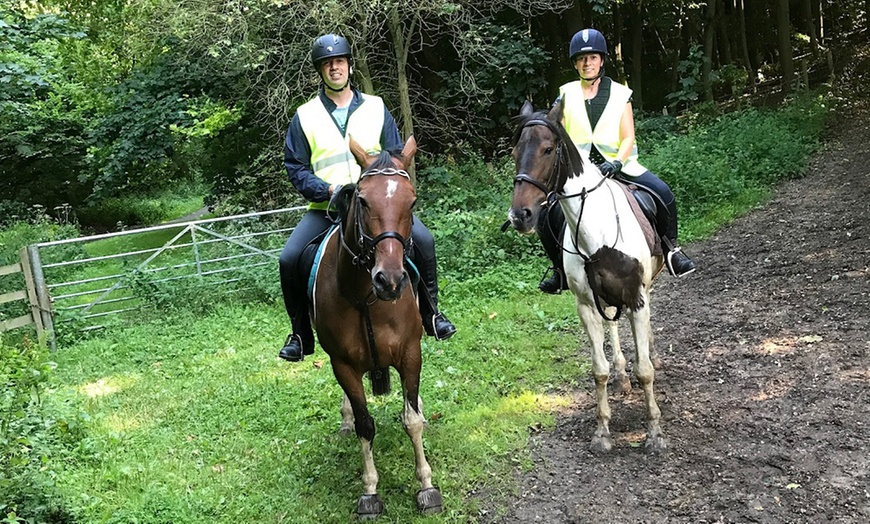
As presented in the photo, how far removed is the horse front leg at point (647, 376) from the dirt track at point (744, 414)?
12cm

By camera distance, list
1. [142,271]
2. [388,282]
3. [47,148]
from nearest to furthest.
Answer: [388,282]
[142,271]
[47,148]

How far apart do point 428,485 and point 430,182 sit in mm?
9829

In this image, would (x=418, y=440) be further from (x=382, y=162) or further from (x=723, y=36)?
(x=723, y=36)

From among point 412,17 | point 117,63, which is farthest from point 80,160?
point 412,17

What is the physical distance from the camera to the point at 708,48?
1775 cm

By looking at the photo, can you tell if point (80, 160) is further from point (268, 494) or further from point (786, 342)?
point (786, 342)

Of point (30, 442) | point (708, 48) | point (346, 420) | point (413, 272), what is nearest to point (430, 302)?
point (413, 272)

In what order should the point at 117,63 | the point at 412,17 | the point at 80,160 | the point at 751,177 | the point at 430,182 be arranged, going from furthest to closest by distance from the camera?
1. the point at 80,160
2. the point at 117,63
3. the point at 430,182
4. the point at 751,177
5. the point at 412,17

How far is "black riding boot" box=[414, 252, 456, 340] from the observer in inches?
180

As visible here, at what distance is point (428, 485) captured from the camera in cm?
445

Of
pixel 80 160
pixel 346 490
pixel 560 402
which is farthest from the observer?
pixel 80 160

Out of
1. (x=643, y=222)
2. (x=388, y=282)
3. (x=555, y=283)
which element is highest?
(x=388, y=282)

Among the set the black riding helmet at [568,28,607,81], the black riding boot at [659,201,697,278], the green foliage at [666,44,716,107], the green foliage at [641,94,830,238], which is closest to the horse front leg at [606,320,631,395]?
the black riding boot at [659,201,697,278]

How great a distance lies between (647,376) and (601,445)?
62cm
